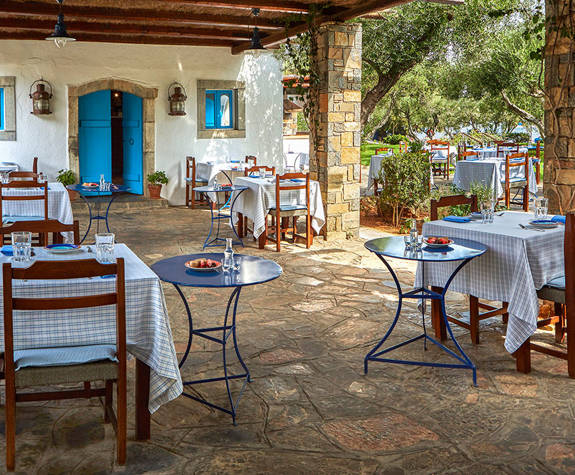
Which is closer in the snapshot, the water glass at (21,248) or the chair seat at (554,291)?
the water glass at (21,248)

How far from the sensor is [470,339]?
178 inches

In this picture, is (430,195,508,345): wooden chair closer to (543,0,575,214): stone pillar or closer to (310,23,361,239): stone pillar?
(543,0,575,214): stone pillar

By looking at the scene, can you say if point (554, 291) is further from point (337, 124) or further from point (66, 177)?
point (66, 177)

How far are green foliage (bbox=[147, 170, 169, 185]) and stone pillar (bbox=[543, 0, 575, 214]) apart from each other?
25.7 ft

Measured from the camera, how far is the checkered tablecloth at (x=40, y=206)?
677 centimetres

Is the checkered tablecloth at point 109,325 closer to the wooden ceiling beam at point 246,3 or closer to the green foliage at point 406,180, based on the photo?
the wooden ceiling beam at point 246,3

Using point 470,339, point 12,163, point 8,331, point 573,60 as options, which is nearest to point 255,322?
point 470,339

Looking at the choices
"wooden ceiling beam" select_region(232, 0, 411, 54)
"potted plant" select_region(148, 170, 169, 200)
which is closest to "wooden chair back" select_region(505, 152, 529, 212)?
"wooden ceiling beam" select_region(232, 0, 411, 54)

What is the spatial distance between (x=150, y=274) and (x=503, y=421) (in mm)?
1824

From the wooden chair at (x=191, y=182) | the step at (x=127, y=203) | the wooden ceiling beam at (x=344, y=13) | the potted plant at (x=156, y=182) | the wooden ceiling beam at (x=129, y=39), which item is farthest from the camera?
the potted plant at (x=156, y=182)

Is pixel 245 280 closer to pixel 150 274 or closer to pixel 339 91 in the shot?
pixel 150 274

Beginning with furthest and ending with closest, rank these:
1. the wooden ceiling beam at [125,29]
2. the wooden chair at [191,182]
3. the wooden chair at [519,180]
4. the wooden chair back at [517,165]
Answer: the wooden chair at [191,182] < the wooden chair at [519,180] < the wooden chair back at [517,165] < the wooden ceiling beam at [125,29]

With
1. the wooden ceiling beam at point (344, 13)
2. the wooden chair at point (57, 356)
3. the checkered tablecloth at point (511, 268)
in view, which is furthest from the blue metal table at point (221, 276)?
the wooden ceiling beam at point (344, 13)

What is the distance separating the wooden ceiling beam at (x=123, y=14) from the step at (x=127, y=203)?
10.5ft
